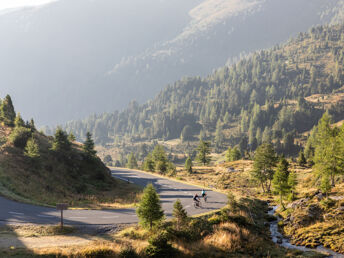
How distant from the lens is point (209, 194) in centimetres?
4034

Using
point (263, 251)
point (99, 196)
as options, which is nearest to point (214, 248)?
point (263, 251)

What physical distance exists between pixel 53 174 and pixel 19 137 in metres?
9.82

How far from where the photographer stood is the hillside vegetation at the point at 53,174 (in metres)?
34.0

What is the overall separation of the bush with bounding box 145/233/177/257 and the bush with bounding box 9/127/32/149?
3527 centimetres

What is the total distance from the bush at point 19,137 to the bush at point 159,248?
3527 centimetres

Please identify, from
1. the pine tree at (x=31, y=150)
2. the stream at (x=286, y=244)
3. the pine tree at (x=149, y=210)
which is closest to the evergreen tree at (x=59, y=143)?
the pine tree at (x=31, y=150)

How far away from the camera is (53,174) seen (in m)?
41.8

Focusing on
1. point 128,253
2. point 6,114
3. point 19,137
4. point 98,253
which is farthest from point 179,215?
point 6,114

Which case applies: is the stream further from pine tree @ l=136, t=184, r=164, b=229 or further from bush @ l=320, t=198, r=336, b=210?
pine tree @ l=136, t=184, r=164, b=229

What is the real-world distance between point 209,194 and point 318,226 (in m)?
15.7

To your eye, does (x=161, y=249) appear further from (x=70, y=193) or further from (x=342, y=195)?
(x=342, y=195)

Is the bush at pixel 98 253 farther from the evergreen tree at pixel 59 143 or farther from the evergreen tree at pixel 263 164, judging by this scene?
the evergreen tree at pixel 263 164

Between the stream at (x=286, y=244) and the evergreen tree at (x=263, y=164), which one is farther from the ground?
the evergreen tree at (x=263, y=164)

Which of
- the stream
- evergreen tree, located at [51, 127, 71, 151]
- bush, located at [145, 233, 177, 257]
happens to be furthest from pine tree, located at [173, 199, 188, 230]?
evergreen tree, located at [51, 127, 71, 151]
